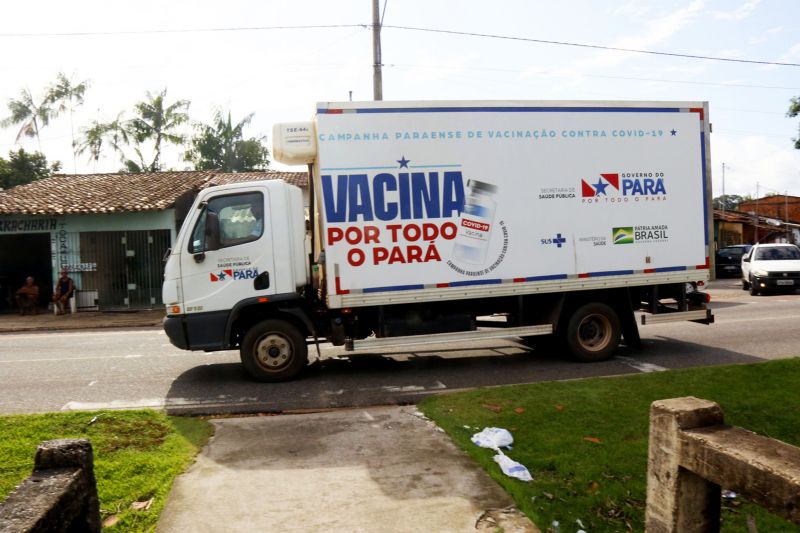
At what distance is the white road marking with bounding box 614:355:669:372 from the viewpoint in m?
8.73

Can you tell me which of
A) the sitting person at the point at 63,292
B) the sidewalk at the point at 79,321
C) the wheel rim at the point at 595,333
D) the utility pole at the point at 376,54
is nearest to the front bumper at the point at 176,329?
the wheel rim at the point at 595,333

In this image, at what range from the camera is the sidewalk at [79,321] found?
1645 cm

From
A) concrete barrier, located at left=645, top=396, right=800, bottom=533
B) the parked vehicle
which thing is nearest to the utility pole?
concrete barrier, located at left=645, top=396, right=800, bottom=533

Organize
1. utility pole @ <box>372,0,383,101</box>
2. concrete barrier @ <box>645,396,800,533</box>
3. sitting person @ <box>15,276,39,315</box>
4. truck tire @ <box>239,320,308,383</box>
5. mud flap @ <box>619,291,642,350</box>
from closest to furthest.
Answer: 1. concrete barrier @ <box>645,396,800,533</box>
2. truck tire @ <box>239,320,308,383</box>
3. mud flap @ <box>619,291,642,350</box>
4. utility pole @ <box>372,0,383,101</box>
5. sitting person @ <box>15,276,39,315</box>

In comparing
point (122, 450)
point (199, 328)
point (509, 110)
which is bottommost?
point (122, 450)

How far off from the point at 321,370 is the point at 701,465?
673 cm

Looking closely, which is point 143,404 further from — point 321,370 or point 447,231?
point 447,231

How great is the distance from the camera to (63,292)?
19.2 m

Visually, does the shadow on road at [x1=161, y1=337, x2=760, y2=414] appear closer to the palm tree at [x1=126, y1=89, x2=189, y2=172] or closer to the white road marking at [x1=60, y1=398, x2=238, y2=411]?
the white road marking at [x1=60, y1=398, x2=238, y2=411]

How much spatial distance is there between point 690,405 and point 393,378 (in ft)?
19.0

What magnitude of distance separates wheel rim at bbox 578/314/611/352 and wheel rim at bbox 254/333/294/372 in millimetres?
4206

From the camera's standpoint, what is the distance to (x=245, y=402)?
7.50 m

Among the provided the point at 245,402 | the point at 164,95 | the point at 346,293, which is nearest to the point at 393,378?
the point at 346,293

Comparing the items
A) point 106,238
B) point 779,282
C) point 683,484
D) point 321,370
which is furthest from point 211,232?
point 779,282
